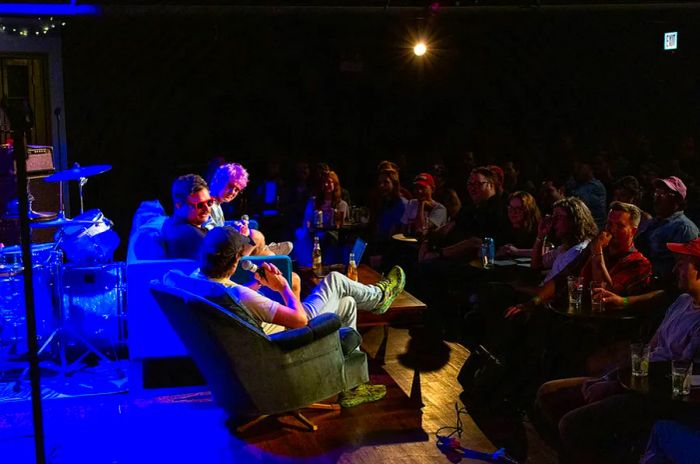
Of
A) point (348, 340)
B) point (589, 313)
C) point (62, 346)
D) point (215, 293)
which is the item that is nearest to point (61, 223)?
point (62, 346)

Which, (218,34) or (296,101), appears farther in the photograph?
(296,101)

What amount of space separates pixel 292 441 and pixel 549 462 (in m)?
1.33

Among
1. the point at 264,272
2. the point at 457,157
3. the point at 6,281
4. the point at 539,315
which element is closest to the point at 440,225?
the point at 539,315

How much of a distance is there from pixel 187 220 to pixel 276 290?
3.81 feet

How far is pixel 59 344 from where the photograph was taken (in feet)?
17.9

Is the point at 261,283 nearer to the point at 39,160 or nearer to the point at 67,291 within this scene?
the point at 67,291

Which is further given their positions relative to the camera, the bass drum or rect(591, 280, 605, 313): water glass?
the bass drum

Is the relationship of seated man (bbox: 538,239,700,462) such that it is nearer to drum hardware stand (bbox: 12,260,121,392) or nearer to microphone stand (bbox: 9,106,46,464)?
microphone stand (bbox: 9,106,46,464)

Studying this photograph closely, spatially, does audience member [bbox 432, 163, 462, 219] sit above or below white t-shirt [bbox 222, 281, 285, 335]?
above

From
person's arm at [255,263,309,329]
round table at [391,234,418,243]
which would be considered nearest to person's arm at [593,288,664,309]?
person's arm at [255,263,309,329]

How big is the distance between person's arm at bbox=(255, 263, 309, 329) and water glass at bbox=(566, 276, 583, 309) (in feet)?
4.79

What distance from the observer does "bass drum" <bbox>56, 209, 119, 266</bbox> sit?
543 cm

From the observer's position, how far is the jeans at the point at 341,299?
478cm

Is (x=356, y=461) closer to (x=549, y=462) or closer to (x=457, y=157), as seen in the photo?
(x=549, y=462)
